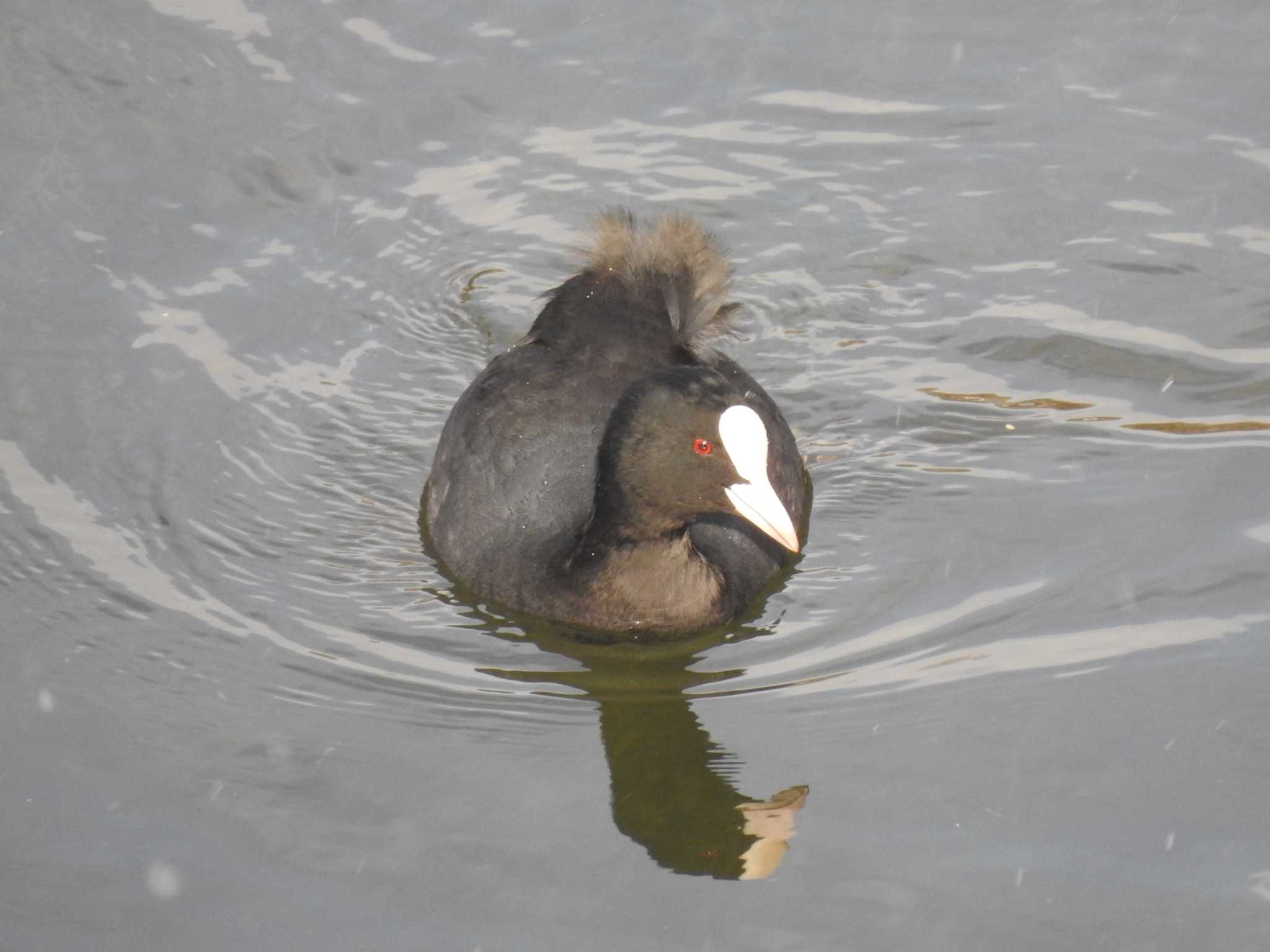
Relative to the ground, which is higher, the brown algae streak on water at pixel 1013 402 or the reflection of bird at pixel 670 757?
the brown algae streak on water at pixel 1013 402

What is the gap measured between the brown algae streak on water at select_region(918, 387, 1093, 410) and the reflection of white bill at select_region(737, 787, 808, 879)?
7.71 ft

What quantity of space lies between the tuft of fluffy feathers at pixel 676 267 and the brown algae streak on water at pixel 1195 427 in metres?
1.51

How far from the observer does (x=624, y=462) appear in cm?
519

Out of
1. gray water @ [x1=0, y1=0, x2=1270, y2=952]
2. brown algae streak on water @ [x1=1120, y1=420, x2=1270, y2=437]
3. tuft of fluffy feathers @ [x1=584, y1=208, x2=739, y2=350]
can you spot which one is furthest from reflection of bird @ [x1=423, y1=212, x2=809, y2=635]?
brown algae streak on water @ [x1=1120, y1=420, x2=1270, y2=437]

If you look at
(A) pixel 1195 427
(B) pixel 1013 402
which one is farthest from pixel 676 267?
(A) pixel 1195 427

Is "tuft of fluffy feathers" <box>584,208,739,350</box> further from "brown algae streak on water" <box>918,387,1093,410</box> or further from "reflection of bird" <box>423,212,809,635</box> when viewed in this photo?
"brown algae streak on water" <box>918,387,1093,410</box>

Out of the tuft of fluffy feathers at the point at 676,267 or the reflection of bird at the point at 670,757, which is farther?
the tuft of fluffy feathers at the point at 676,267

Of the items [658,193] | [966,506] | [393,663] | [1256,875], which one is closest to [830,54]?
[658,193]

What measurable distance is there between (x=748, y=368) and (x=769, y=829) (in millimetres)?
2721

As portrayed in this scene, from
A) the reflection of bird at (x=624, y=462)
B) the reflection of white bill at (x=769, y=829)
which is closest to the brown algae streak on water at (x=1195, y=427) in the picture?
the reflection of bird at (x=624, y=462)

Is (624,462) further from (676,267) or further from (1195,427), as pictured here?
(1195,427)

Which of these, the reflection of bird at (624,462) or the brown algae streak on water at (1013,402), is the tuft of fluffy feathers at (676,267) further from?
the brown algae streak on water at (1013,402)

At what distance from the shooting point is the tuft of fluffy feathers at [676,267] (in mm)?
6094

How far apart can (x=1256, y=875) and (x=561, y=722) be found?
1.85 m
